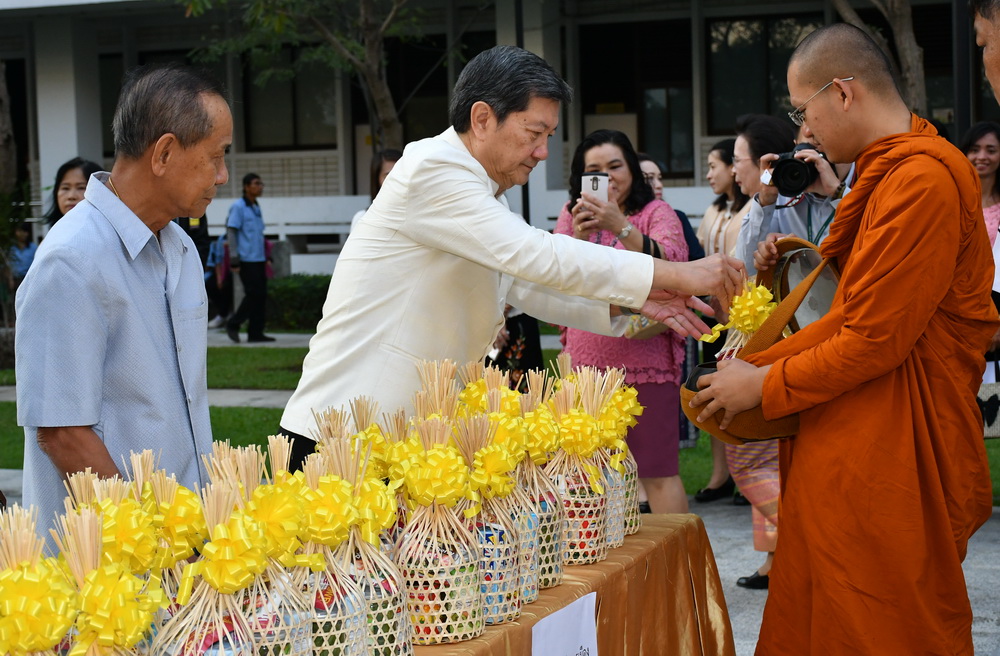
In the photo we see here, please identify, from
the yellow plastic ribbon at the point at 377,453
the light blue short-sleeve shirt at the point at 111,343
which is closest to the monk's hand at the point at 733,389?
the yellow plastic ribbon at the point at 377,453

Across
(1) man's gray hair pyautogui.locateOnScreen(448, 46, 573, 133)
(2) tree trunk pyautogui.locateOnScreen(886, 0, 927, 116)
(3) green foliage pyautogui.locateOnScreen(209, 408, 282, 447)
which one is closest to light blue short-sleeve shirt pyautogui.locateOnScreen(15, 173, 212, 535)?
(1) man's gray hair pyautogui.locateOnScreen(448, 46, 573, 133)

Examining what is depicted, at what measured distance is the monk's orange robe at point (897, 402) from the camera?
7.55 feet

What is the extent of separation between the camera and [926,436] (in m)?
2.39

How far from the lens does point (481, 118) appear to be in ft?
8.70

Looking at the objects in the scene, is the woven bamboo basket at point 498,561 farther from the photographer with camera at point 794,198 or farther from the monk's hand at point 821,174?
the monk's hand at point 821,174

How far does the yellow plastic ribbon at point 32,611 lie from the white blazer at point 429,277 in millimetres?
1278

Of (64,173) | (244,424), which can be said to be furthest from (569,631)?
(244,424)

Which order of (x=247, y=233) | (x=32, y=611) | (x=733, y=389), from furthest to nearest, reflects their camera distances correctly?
(x=247, y=233), (x=733, y=389), (x=32, y=611)

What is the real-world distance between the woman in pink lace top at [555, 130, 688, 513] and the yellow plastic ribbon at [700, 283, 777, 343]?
5.18ft

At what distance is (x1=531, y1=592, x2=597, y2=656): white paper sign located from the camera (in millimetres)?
1991

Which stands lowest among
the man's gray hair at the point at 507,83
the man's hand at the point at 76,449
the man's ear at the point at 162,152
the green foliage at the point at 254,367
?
the green foliage at the point at 254,367

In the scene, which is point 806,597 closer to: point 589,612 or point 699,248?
point 589,612

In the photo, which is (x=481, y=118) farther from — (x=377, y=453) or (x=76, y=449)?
(x=76, y=449)

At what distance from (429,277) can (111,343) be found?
82cm
